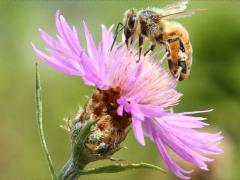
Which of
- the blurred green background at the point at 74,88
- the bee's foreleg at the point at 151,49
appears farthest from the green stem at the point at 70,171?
the blurred green background at the point at 74,88

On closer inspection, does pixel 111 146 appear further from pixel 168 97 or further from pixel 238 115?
pixel 238 115

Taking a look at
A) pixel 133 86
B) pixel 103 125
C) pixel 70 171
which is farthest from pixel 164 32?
pixel 70 171

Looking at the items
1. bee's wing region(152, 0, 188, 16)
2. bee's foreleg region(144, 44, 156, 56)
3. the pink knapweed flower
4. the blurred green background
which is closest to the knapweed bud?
the pink knapweed flower

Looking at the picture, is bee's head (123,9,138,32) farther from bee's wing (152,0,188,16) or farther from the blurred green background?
the blurred green background

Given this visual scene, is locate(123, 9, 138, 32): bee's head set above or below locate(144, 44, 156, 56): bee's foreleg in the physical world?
above

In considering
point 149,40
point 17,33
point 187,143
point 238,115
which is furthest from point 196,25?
point 187,143

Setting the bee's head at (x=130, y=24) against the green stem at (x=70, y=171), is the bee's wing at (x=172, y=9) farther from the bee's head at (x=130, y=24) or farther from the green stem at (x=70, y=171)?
the green stem at (x=70, y=171)

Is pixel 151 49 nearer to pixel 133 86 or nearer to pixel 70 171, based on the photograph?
pixel 133 86
